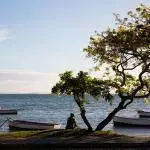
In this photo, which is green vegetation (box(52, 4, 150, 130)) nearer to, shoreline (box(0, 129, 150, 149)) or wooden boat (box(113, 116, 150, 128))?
shoreline (box(0, 129, 150, 149))

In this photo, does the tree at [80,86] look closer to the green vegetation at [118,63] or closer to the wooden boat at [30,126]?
the green vegetation at [118,63]

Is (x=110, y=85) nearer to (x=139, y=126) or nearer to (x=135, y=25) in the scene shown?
(x=135, y=25)

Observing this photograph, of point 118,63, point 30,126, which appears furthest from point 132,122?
point 118,63

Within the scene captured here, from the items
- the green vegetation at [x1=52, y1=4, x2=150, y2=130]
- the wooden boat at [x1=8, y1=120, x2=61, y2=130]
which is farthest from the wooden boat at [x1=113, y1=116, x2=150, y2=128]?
the green vegetation at [x1=52, y1=4, x2=150, y2=130]

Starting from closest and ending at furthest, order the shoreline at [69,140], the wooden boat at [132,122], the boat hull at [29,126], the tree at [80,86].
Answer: the shoreline at [69,140] < the tree at [80,86] < the boat hull at [29,126] < the wooden boat at [132,122]

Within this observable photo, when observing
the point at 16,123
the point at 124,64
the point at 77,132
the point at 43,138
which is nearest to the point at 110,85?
the point at 124,64

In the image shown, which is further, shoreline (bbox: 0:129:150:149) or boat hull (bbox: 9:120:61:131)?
boat hull (bbox: 9:120:61:131)

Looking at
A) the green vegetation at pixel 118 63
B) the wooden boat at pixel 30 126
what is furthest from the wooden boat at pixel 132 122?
the green vegetation at pixel 118 63

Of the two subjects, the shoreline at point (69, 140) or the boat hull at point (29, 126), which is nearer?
the shoreline at point (69, 140)

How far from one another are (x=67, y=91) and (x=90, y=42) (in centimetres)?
367

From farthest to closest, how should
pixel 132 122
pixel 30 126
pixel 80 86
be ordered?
pixel 132 122, pixel 30 126, pixel 80 86

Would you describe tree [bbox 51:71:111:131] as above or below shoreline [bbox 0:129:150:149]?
above

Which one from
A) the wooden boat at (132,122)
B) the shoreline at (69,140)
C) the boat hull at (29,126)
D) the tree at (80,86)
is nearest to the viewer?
the shoreline at (69,140)

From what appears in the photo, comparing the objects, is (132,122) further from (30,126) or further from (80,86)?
(80,86)
